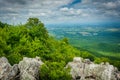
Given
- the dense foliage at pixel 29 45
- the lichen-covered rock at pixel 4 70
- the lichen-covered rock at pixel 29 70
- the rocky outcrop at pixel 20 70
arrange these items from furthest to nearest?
the dense foliage at pixel 29 45, the lichen-covered rock at pixel 29 70, the rocky outcrop at pixel 20 70, the lichen-covered rock at pixel 4 70

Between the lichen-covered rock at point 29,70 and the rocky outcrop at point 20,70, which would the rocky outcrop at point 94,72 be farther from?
the rocky outcrop at point 20,70

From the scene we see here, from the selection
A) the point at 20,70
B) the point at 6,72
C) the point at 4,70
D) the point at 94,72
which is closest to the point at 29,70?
the point at 20,70

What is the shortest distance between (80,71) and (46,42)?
1165 inches

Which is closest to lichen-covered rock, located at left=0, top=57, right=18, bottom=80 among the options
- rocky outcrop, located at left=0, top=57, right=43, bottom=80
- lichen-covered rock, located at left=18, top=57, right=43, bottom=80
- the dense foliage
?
rocky outcrop, located at left=0, top=57, right=43, bottom=80

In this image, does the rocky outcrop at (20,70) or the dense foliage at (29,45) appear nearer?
the rocky outcrop at (20,70)

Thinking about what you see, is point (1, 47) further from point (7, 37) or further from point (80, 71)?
point (80, 71)

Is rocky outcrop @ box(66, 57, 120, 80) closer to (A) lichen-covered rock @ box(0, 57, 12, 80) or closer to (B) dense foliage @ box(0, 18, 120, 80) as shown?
(B) dense foliage @ box(0, 18, 120, 80)

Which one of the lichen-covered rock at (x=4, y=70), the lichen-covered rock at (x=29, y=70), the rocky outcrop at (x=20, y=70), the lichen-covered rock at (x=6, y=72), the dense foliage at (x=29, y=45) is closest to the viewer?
the lichen-covered rock at (x=4, y=70)

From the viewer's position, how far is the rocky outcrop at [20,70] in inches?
1642

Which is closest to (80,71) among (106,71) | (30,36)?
(106,71)

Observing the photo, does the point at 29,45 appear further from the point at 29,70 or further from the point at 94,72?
the point at 94,72

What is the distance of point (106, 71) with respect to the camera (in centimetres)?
4659

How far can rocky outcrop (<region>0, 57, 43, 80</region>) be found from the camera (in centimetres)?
4170

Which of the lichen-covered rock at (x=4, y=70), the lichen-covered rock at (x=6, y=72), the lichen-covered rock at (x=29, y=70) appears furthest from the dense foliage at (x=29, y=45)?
the lichen-covered rock at (x=4, y=70)
